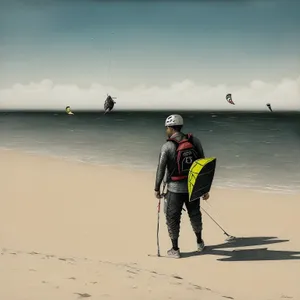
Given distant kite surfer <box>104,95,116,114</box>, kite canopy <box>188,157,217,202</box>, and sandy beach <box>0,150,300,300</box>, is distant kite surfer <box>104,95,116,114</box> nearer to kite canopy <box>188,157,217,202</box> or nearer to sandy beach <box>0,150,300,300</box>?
sandy beach <box>0,150,300,300</box>

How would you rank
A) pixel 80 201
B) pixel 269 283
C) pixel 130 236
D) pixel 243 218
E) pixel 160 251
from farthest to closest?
pixel 80 201, pixel 243 218, pixel 130 236, pixel 160 251, pixel 269 283

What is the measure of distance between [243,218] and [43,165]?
10436 millimetres

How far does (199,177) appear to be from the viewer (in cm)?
639

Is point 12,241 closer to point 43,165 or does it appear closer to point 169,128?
point 169,128

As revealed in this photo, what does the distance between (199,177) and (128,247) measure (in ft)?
5.96

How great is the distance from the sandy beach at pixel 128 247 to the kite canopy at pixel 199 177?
1051 millimetres

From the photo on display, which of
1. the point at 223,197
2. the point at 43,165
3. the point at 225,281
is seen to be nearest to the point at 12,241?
the point at 225,281

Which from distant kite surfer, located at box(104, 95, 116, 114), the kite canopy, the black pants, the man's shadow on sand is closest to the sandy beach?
the man's shadow on sand

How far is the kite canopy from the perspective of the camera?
251 inches

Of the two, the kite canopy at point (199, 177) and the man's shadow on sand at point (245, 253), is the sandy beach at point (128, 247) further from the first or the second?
the kite canopy at point (199, 177)

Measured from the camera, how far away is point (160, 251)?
715 centimetres

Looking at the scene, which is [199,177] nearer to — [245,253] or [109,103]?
[245,253]

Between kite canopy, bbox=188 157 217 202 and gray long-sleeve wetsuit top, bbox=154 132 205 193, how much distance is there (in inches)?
6.4

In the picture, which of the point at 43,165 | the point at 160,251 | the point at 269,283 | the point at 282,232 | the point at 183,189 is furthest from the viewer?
the point at 43,165
